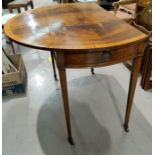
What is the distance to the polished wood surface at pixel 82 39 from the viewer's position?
91 cm

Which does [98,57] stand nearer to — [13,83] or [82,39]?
[82,39]

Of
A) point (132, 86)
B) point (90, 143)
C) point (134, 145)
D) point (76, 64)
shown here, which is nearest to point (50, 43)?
point (76, 64)

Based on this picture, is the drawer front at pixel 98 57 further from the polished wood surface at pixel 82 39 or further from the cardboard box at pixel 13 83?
the cardboard box at pixel 13 83

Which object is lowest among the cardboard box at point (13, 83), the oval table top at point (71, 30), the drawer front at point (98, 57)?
the cardboard box at point (13, 83)

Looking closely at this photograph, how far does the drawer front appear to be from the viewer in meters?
0.93

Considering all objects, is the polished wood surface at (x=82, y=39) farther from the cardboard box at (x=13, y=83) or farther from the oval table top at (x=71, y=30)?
the cardboard box at (x=13, y=83)

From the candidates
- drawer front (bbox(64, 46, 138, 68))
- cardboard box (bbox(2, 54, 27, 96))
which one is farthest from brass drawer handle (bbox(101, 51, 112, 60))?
cardboard box (bbox(2, 54, 27, 96))

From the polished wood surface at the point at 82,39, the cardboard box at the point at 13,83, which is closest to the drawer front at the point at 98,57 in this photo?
the polished wood surface at the point at 82,39

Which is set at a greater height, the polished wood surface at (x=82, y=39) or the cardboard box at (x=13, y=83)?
the polished wood surface at (x=82, y=39)

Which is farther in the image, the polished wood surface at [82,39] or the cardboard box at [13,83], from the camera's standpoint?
the cardboard box at [13,83]

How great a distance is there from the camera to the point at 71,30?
1.07 m

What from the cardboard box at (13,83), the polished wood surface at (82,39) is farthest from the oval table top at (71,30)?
the cardboard box at (13,83)

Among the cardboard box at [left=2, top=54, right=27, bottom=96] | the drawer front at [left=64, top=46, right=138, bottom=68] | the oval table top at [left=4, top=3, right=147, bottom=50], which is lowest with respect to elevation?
the cardboard box at [left=2, top=54, right=27, bottom=96]

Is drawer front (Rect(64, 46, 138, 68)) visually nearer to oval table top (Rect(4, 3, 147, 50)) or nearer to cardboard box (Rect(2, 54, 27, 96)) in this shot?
Answer: oval table top (Rect(4, 3, 147, 50))
